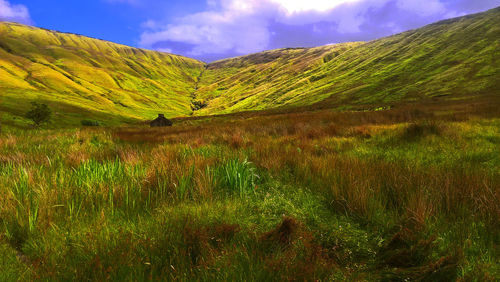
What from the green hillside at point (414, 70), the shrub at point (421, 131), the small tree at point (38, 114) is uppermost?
the green hillside at point (414, 70)

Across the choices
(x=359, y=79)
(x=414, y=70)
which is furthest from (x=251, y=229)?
(x=359, y=79)

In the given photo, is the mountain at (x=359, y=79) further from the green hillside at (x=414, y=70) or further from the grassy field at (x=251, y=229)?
the grassy field at (x=251, y=229)

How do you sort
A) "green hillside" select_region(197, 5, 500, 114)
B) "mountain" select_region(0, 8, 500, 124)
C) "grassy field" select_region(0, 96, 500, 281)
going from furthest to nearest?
"mountain" select_region(0, 8, 500, 124), "green hillside" select_region(197, 5, 500, 114), "grassy field" select_region(0, 96, 500, 281)

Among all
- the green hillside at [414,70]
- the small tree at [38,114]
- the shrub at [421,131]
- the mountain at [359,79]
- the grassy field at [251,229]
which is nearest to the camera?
the grassy field at [251,229]

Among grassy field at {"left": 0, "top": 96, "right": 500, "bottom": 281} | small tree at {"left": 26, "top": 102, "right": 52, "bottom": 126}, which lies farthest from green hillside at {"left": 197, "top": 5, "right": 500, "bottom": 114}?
small tree at {"left": 26, "top": 102, "right": 52, "bottom": 126}

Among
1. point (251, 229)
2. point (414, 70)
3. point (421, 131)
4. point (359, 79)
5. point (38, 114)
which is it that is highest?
point (414, 70)

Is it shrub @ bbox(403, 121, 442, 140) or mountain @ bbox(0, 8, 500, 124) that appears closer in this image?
shrub @ bbox(403, 121, 442, 140)

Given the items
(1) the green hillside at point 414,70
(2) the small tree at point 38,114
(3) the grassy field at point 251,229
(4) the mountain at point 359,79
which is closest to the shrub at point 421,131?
(3) the grassy field at point 251,229

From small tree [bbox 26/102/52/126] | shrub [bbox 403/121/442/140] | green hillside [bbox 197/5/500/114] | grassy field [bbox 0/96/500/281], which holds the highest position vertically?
green hillside [bbox 197/5/500/114]

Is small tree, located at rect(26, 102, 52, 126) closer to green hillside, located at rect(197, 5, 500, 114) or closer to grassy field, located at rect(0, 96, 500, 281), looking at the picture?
green hillside, located at rect(197, 5, 500, 114)

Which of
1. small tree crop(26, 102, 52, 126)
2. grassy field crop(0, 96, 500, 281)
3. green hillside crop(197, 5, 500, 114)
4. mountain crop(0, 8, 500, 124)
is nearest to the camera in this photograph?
grassy field crop(0, 96, 500, 281)

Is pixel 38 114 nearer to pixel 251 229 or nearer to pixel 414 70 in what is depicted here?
pixel 251 229

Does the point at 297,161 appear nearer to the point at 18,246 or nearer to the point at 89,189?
the point at 89,189

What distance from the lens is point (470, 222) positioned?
1919 mm
